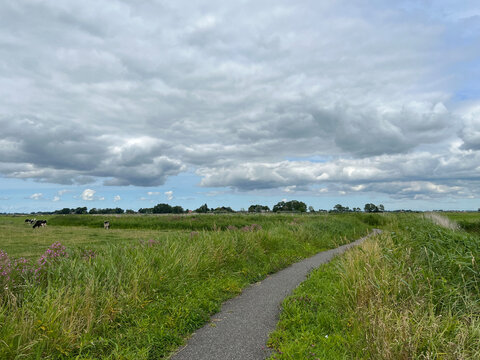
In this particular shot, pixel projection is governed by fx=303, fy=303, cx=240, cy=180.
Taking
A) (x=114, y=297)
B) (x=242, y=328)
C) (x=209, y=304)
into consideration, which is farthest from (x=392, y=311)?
(x=114, y=297)

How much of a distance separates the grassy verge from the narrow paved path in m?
0.37

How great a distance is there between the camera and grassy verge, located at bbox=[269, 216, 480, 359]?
4621mm

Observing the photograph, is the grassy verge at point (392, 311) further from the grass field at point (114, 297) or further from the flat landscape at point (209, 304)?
the grass field at point (114, 297)

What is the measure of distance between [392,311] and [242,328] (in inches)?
121

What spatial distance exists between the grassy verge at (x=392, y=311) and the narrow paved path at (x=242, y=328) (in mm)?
372

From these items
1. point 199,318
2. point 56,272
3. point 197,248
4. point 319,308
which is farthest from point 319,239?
point 56,272

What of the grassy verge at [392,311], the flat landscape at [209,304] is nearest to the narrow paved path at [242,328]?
the flat landscape at [209,304]

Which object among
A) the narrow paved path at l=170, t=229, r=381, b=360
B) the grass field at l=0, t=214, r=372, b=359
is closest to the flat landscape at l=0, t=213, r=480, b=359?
the grass field at l=0, t=214, r=372, b=359

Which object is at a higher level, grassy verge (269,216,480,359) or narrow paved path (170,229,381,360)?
grassy verge (269,216,480,359)

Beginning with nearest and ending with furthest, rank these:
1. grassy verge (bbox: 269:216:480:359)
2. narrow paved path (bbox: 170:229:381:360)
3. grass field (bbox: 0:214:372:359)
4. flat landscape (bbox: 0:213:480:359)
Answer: grassy verge (bbox: 269:216:480:359) < flat landscape (bbox: 0:213:480:359) < grass field (bbox: 0:214:372:359) < narrow paved path (bbox: 170:229:381:360)

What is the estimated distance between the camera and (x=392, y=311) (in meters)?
5.30

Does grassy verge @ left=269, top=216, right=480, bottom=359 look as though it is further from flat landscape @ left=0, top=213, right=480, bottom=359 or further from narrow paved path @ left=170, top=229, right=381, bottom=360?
narrow paved path @ left=170, top=229, right=381, bottom=360

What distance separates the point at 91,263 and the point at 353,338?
21.9 feet

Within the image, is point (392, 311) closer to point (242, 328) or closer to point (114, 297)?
point (242, 328)
